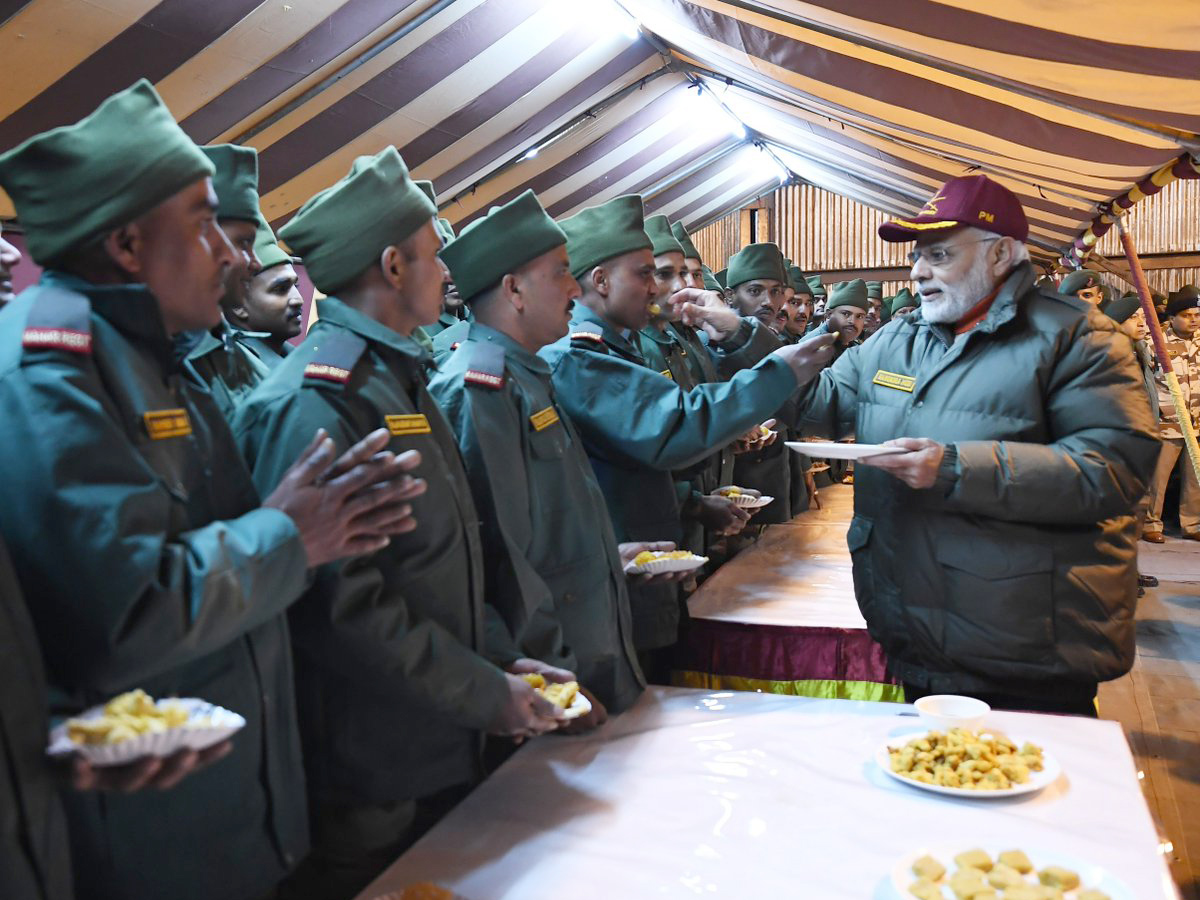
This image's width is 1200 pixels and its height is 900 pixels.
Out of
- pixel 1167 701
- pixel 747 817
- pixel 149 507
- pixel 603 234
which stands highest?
pixel 603 234

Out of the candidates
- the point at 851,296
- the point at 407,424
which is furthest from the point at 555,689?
the point at 851,296

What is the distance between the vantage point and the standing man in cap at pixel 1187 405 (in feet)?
25.4

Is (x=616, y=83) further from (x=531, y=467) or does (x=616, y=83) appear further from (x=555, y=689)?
(x=555, y=689)

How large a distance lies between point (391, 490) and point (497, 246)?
1.08 m

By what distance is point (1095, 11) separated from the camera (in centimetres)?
245

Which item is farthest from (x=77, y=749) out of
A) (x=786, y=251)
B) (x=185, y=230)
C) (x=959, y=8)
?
(x=786, y=251)

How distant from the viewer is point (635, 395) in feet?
8.57

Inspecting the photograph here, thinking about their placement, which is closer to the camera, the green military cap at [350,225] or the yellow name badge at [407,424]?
the yellow name badge at [407,424]

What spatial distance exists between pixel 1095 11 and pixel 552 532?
187 centimetres

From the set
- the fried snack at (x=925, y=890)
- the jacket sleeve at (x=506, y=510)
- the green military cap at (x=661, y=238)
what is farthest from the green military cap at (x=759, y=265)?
the fried snack at (x=925, y=890)

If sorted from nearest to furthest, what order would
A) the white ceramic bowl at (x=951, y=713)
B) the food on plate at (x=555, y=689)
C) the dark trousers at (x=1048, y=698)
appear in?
the food on plate at (x=555, y=689), the white ceramic bowl at (x=951, y=713), the dark trousers at (x=1048, y=698)

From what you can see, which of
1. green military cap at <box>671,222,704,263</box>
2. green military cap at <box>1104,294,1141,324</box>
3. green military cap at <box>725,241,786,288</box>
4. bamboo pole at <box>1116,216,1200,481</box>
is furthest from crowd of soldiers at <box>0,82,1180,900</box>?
green military cap at <box>1104,294,1141,324</box>

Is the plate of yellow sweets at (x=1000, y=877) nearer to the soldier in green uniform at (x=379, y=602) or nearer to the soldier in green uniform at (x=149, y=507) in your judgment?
the soldier in green uniform at (x=379, y=602)

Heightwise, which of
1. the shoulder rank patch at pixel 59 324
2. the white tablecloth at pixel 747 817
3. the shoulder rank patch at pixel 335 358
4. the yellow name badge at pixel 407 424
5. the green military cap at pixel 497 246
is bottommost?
the white tablecloth at pixel 747 817
